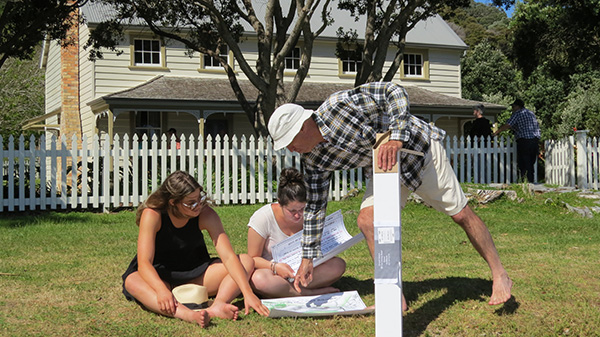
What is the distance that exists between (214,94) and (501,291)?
17.5 meters

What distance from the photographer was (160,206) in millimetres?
4395

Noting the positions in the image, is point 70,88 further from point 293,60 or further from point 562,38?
point 562,38

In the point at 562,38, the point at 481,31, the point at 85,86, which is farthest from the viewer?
the point at 481,31

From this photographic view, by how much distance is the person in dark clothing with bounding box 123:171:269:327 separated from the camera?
420 centimetres

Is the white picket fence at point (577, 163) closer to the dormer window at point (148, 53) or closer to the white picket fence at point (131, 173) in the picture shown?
the white picket fence at point (131, 173)

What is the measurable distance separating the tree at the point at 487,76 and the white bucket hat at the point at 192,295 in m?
36.5

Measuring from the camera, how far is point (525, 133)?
14.4 metres

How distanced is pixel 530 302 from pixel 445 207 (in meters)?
1.01

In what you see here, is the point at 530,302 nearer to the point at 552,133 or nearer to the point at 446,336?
the point at 446,336

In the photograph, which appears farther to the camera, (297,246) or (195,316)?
(297,246)

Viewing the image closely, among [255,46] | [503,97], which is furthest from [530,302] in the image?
[503,97]

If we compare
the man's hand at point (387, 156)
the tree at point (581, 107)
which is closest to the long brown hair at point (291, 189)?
the man's hand at point (387, 156)

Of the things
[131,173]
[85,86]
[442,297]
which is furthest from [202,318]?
[85,86]

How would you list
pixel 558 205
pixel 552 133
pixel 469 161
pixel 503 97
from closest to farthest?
pixel 558 205 → pixel 469 161 → pixel 552 133 → pixel 503 97
